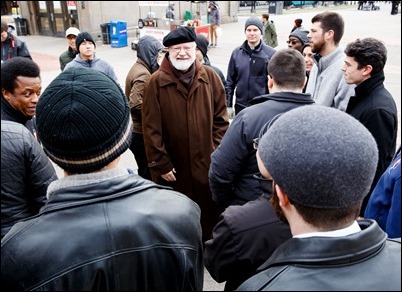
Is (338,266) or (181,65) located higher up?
(181,65)

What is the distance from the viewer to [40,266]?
3.88 feet

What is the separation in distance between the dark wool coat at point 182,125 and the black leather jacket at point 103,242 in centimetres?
190

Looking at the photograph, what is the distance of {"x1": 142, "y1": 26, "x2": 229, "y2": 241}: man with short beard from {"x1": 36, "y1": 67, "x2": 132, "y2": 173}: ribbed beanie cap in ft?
6.16

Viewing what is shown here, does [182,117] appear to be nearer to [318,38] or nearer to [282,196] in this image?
[318,38]

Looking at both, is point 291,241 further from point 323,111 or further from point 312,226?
point 323,111

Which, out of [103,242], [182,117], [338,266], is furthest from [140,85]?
[338,266]

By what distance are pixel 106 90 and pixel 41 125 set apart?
250 millimetres

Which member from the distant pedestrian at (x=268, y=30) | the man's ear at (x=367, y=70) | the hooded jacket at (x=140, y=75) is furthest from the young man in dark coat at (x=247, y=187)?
the distant pedestrian at (x=268, y=30)

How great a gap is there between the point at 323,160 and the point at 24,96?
6.64ft

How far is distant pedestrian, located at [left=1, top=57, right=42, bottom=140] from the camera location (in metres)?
2.42

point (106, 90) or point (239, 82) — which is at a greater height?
point (106, 90)

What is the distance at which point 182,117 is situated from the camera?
3.28 m

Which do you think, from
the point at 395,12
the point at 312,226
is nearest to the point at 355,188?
the point at 312,226

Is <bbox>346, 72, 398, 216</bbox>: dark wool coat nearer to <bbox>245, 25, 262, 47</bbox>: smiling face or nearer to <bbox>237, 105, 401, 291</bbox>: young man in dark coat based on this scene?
<bbox>237, 105, 401, 291</bbox>: young man in dark coat
